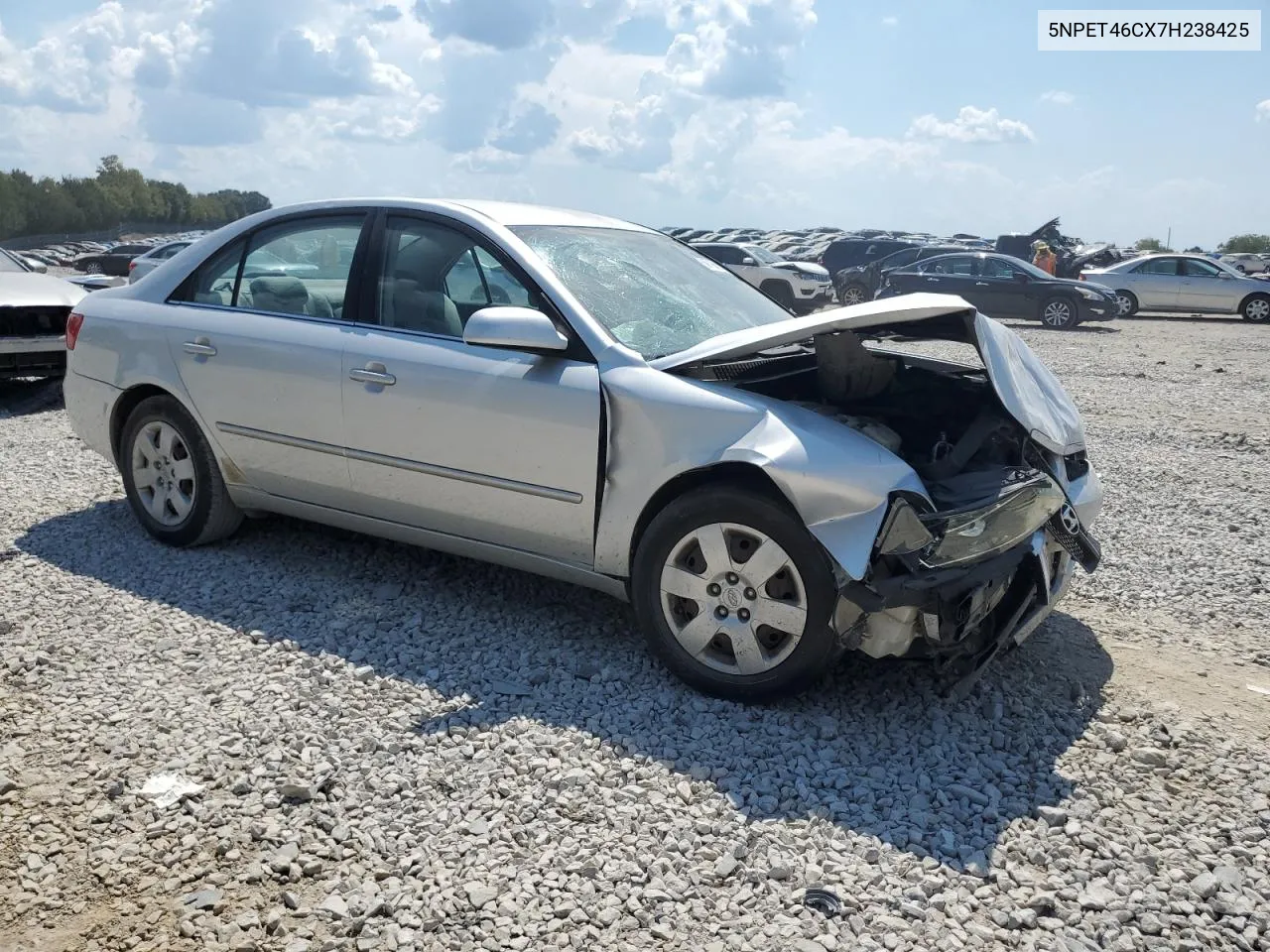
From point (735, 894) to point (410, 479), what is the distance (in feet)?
7.57

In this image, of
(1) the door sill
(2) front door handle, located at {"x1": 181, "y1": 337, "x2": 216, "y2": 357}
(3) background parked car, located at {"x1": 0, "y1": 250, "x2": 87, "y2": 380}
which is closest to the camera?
(1) the door sill

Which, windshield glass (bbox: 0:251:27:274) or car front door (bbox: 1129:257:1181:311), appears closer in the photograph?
windshield glass (bbox: 0:251:27:274)

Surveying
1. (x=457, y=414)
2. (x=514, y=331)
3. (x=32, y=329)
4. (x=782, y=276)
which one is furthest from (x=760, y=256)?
(x=514, y=331)

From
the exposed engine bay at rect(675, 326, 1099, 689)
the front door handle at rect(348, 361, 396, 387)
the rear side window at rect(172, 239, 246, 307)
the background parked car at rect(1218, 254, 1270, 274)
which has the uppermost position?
the background parked car at rect(1218, 254, 1270, 274)

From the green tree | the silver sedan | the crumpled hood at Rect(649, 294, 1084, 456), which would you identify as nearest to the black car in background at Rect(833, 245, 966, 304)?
the silver sedan

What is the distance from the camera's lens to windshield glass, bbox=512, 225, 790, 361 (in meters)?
4.25

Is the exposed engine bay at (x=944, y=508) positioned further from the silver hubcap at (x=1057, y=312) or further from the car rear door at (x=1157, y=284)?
the car rear door at (x=1157, y=284)

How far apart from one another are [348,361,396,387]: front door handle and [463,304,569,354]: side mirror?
2.00ft

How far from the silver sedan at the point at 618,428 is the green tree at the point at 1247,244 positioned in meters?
64.5

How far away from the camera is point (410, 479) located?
4461 mm

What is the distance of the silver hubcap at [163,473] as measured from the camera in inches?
209

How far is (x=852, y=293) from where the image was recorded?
84.1 ft

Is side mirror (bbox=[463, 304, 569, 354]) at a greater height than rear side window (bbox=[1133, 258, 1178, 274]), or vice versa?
rear side window (bbox=[1133, 258, 1178, 274])

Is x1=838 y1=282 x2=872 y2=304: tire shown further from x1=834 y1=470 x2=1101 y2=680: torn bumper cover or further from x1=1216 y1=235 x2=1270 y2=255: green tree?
x1=1216 y1=235 x2=1270 y2=255: green tree
